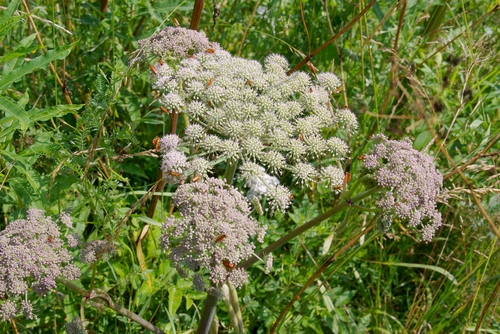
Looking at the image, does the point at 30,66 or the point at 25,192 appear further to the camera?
the point at 25,192

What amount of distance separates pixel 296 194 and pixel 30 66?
242 cm

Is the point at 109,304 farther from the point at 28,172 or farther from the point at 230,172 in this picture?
the point at 230,172

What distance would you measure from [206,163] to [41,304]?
56.8 inches

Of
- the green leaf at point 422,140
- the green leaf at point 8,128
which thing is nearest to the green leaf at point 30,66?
the green leaf at point 8,128

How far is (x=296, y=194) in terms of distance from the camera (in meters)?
4.71

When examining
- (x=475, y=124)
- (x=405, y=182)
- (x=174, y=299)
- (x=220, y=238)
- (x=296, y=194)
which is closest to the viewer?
(x=220, y=238)

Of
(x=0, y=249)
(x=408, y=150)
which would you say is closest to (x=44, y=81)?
(x=0, y=249)

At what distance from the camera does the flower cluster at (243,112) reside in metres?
3.20

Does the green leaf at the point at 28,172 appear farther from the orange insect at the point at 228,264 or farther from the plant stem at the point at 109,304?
the orange insect at the point at 228,264

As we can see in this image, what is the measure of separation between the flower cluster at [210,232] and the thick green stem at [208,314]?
449 mm

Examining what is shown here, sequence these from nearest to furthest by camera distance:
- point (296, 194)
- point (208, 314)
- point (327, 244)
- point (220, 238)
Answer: point (220, 238) < point (208, 314) < point (327, 244) < point (296, 194)

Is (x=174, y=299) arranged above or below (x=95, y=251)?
below

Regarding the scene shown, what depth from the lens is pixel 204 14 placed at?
203 inches

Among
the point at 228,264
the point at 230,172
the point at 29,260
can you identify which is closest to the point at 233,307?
the point at 228,264
